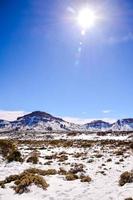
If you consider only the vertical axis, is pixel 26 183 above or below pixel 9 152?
below

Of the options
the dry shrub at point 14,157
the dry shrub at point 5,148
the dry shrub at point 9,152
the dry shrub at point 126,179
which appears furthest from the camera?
the dry shrub at point 5,148

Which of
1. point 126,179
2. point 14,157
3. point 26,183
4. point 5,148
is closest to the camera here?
point 26,183

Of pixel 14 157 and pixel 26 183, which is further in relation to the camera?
pixel 14 157

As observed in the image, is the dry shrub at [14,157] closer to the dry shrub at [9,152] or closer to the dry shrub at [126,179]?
the dry shrub at [9,152]

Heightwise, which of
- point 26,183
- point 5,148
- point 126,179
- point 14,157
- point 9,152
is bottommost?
point 26,183

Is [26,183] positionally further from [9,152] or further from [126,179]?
[9,152]

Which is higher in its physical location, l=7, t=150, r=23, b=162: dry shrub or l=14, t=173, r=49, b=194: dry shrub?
l=7, t=150, r=23, b=162: dry shrub

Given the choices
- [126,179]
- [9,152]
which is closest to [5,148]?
[9,152]

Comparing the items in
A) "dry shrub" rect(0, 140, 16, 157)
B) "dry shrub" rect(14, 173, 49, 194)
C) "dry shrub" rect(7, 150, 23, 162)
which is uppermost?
"dry shrub" rect(0, 140, 16, 157)

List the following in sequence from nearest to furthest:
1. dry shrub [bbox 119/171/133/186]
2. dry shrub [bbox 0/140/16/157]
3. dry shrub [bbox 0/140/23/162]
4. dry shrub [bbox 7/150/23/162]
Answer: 1. dry shrub [bbox 119/171/133/186]
2. dry shrub [bbox 7/150/23/162]
3. dry shrub [bbox 0/140/23/162]
4. dry shrub [bbox 0/140/16/157]

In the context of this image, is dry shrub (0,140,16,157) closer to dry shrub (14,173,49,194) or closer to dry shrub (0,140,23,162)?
dry shrub (0,140,23,162)

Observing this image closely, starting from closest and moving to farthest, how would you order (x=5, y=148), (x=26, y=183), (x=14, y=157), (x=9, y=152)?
(x=26, y=183) < (x=14, y=157) < (x=9, y=152) < (x=5, y=148)

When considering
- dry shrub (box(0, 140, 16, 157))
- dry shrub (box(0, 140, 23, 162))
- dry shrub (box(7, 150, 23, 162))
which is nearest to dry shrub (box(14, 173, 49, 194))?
dry shrub (box(7, 150, 23, 162))

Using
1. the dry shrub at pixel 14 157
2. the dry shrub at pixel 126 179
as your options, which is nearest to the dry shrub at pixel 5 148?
the dry shrub at pixel 14 157
